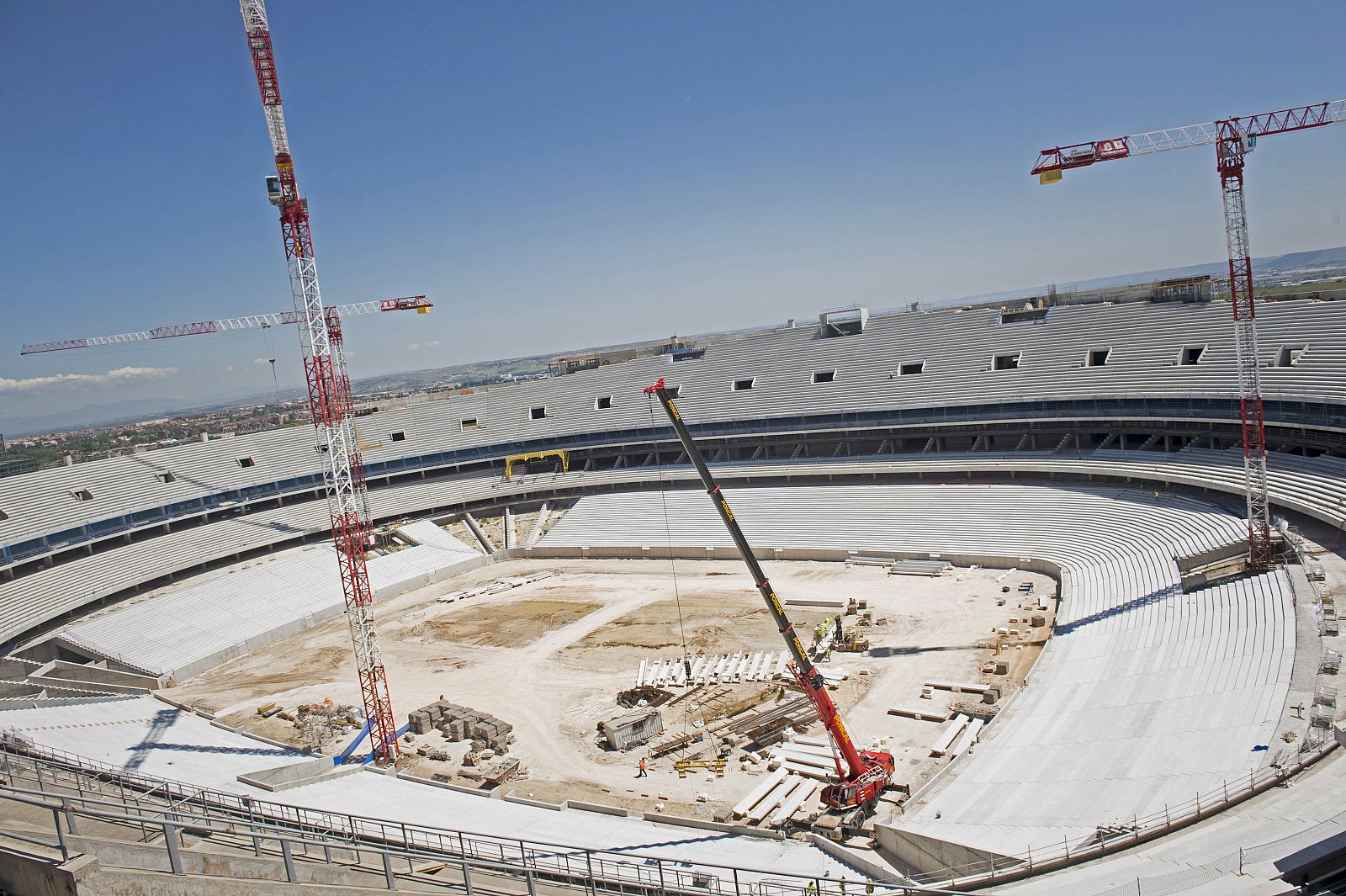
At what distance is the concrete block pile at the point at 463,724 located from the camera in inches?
909

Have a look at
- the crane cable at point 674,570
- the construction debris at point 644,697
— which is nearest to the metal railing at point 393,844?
the crane cable at point 674,570

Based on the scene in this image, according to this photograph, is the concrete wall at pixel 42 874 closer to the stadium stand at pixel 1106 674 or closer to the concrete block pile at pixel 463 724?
the stadium stand at pixel 1106 674

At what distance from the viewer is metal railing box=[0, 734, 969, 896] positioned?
11633 millimetres

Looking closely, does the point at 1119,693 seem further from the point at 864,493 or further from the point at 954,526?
the point at 864,493

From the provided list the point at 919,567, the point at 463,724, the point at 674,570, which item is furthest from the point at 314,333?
the point at 919,567

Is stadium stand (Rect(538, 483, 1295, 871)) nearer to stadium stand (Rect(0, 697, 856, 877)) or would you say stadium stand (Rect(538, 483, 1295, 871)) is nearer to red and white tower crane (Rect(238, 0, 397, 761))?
stadium stand (Rect(0, 697, 856, 877))

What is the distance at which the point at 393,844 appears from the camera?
14523 mm

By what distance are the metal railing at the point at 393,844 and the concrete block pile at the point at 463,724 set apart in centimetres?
612

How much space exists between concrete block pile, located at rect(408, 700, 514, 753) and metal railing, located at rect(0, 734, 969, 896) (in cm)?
612

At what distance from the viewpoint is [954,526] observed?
121 feet

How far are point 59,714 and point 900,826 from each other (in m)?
25.0

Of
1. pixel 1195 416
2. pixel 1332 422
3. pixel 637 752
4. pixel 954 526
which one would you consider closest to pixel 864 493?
pixel 954 526

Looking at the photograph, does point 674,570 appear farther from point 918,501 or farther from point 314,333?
point 314,333

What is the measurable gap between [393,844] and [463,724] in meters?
9.52
